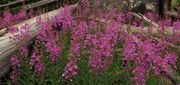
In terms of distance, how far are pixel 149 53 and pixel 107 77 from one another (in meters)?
0.88

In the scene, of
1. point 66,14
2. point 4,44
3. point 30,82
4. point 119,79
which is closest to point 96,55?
point 119,79

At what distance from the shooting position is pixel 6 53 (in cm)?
486

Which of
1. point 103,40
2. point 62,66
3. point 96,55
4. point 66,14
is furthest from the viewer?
point 66,14

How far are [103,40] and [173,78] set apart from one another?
5.55 feet

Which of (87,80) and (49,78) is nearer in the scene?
(87,80)

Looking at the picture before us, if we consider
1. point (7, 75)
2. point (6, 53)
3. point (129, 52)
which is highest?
point (129, 52)

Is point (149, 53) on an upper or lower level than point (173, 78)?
upper

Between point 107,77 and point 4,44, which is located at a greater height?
point 4,44

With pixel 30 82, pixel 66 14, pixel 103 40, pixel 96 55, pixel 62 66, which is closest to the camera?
pixel 96 55

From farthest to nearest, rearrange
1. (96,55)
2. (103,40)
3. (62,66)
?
(62,66)
(103,40)
(96,55)

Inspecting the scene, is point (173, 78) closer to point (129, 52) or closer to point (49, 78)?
point (129, 52)

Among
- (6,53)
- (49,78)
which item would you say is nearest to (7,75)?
(6,53)

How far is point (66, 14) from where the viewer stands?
6625 mm

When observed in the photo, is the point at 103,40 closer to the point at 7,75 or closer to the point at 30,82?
the point at 30,82
